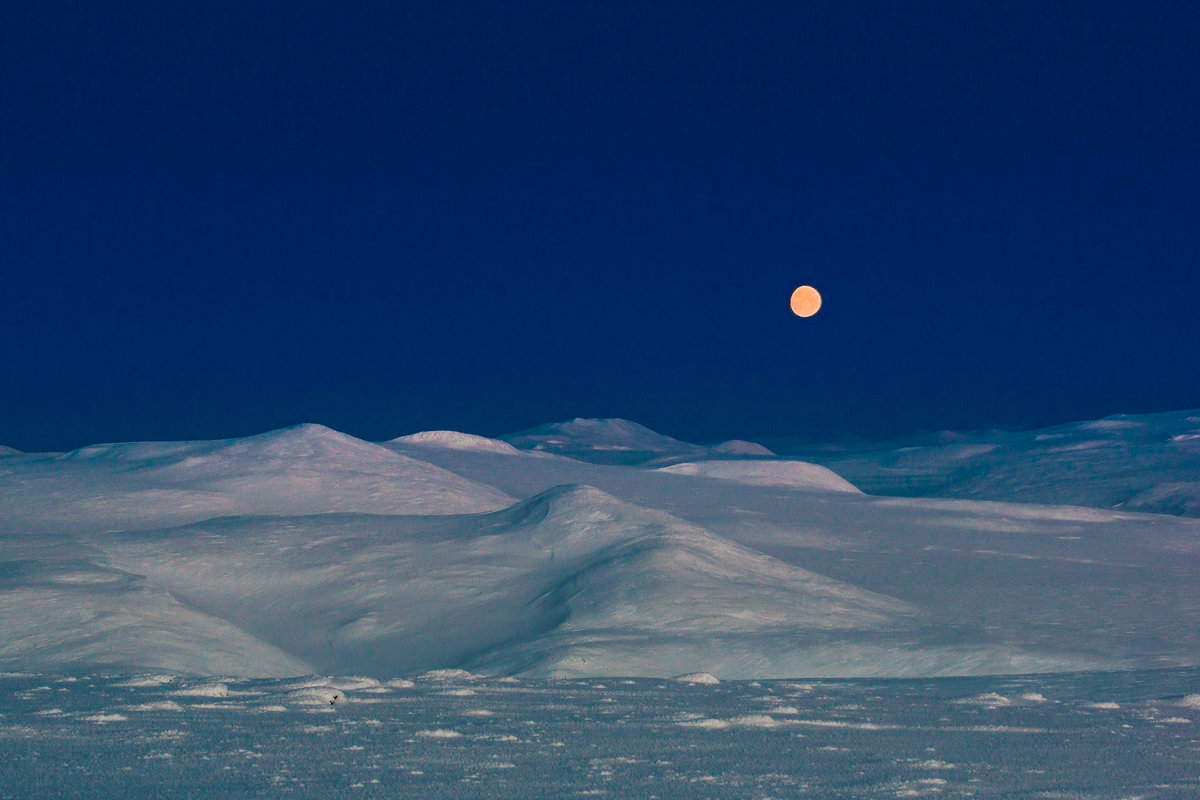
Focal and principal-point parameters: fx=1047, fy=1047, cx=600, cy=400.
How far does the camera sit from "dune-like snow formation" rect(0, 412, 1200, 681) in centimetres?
1341

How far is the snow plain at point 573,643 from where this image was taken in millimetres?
6207

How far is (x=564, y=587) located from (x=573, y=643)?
3.75 metres

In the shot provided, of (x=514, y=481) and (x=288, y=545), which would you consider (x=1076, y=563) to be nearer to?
(x=288, y=545)

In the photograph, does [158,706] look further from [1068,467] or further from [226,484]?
[1068,467]

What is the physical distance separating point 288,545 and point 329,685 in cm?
1207

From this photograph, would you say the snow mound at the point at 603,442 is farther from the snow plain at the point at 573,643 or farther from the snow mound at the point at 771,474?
the snow plain at the point at 573,643

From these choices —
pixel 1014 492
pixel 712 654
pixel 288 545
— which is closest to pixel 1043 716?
pixel 712 654

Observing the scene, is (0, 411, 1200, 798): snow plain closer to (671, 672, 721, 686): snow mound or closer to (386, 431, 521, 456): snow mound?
(671, 672, 721, 686): snow mound

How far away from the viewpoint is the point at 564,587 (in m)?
17.4

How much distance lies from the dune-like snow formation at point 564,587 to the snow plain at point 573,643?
0.08m

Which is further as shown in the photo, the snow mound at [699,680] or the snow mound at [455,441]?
the snow mound at [455,441]

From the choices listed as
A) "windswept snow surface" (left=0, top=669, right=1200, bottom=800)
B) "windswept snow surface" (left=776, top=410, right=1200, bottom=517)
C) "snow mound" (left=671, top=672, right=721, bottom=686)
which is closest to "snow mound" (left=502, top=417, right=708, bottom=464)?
"windswept snow surface" (left=776, top=410, right=1200, bottom=517)

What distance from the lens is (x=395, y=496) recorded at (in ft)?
107

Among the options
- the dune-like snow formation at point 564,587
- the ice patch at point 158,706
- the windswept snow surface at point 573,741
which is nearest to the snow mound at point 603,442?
the dune-like snow formation at point 564,587
